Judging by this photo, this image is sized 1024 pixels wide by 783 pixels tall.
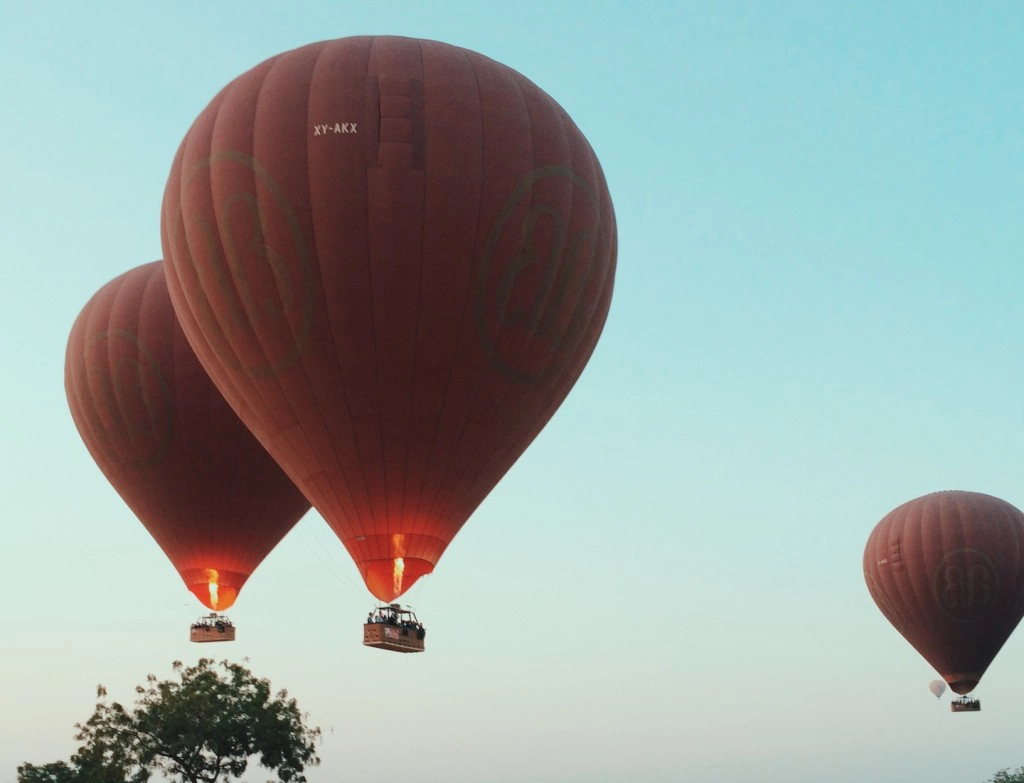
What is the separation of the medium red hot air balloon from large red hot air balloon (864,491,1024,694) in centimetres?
2667

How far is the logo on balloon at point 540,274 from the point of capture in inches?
1163

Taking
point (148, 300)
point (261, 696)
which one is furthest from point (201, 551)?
point (148, 300)

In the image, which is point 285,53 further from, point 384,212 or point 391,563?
point 391,563

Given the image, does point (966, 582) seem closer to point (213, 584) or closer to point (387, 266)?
point (213, 584)

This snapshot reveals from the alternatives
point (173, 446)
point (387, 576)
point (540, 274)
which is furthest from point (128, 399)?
point (540, 274)

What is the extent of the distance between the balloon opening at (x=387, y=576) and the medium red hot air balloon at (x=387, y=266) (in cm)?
3

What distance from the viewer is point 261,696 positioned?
40.1 meters

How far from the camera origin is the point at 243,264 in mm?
29719

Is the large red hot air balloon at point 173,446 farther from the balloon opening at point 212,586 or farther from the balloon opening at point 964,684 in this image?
the balloon opening at point 964,684

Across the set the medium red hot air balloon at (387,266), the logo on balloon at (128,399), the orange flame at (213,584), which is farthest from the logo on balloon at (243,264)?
the orange flame at (213,584)

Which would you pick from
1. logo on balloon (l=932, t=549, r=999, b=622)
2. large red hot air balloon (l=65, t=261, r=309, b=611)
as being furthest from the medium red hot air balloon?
logo on balloon (l=932, t=549, r=999, b=622)

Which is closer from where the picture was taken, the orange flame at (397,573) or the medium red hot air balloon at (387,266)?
the medium red hot air balloon at (387,266)

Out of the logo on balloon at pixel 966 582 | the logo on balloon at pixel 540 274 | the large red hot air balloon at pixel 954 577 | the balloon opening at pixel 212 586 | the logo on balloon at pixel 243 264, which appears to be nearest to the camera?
the logo on balloon at pixel 243 264

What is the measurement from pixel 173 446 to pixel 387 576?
11858 millimetres
